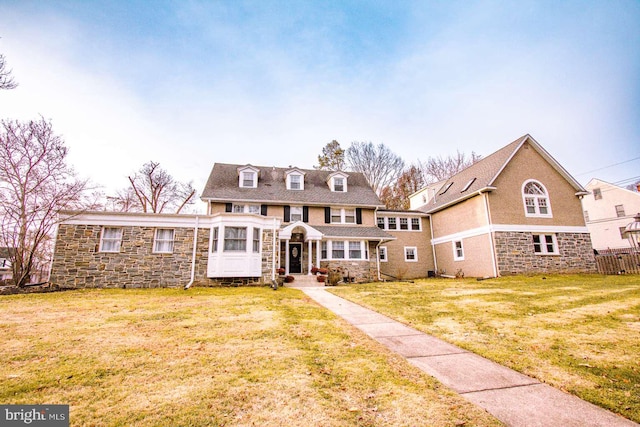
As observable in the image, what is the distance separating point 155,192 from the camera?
29016 mm

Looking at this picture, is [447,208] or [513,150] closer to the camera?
[513,150]

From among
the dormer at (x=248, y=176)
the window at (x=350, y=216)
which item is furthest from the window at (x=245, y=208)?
the window at (x=350, y=216)

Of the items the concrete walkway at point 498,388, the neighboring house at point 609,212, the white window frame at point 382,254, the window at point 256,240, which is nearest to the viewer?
the concrete walkway at point 498,388

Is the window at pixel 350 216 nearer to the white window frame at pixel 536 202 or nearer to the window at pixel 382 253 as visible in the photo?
the window at pixel 382 253

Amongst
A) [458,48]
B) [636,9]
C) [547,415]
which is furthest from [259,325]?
[636,9]

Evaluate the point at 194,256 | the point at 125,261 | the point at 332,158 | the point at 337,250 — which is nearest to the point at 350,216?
the point at 337,250

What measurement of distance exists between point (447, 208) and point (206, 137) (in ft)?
57.8

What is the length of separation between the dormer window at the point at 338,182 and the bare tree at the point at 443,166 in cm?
1430

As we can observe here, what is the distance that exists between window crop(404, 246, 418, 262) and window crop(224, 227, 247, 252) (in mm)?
13426

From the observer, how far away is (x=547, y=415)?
8.56 feet

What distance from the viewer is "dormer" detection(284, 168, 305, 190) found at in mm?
22078

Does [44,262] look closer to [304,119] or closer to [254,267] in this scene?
[254,267]

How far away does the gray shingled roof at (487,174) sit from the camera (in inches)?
726

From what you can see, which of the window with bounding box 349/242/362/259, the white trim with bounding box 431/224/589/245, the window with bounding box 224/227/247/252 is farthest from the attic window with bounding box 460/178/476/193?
the window with bounding box 224/227/247/252
